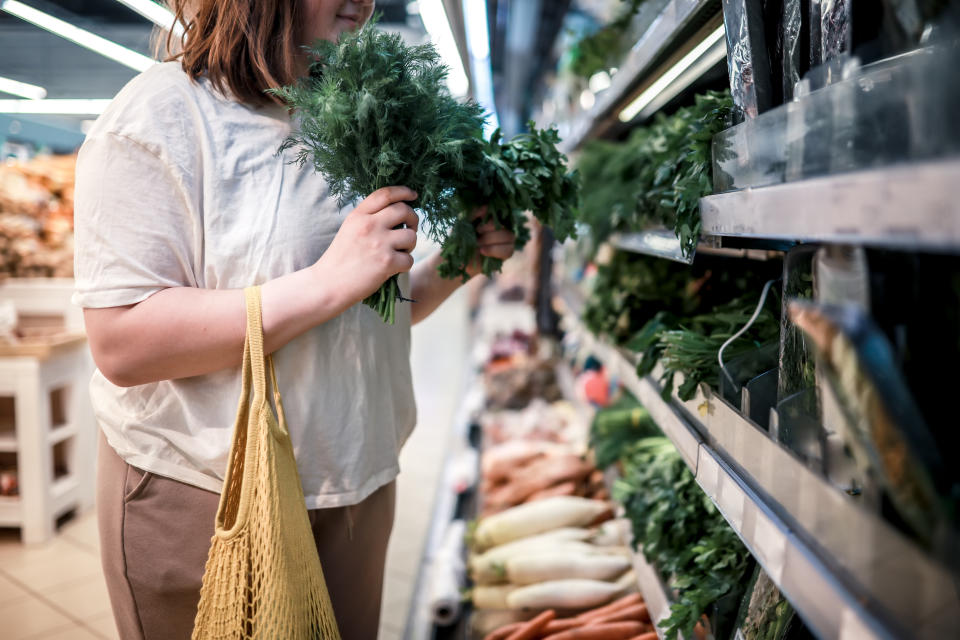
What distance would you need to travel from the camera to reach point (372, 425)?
121 cm

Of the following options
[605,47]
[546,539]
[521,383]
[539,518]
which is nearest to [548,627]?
[546,539]

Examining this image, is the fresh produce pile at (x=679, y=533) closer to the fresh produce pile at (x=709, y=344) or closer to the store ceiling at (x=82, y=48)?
the fresh produce pile at (x=709, y=344)

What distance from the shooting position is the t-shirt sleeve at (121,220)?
1.00 m

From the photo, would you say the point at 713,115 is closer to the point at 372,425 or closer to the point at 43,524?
the point at 372,425

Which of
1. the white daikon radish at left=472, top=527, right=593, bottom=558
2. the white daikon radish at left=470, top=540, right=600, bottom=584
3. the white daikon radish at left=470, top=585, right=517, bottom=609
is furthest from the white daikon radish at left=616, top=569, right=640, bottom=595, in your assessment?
the white daikon radish at left=470, top=585, right=517, bottom=609

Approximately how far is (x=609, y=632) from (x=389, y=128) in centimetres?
146

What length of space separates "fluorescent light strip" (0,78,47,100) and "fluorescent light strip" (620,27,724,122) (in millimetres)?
2629

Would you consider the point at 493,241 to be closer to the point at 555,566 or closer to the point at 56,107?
the point at 555,566

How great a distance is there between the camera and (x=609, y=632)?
1.78m

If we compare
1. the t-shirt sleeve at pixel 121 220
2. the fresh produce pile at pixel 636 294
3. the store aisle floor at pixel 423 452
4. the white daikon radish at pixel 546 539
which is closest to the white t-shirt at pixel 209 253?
the t-shirt sleeve at pixel 121 220

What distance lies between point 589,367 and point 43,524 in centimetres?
296

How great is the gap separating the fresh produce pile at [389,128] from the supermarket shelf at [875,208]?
527 millimetres

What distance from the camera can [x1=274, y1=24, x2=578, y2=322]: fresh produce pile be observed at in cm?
98

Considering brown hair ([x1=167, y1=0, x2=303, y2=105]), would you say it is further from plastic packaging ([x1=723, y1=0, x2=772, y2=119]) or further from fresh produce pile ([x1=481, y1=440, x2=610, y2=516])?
fresh produce pile ([x1=481, y1=440, x2=610, y2=516])
